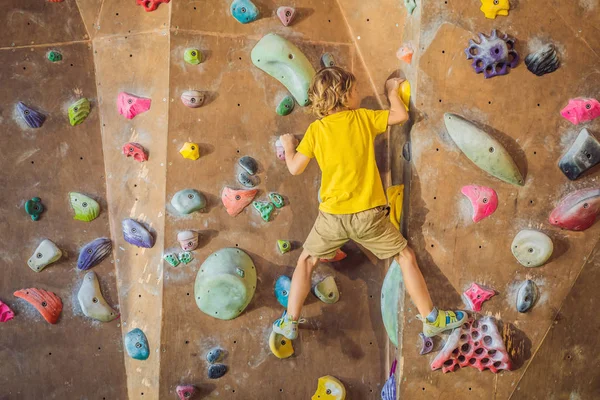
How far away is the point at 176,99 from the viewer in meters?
3.20

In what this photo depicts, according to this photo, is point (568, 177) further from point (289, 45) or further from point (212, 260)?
point (212, 260)

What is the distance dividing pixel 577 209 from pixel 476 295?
1.96 ft

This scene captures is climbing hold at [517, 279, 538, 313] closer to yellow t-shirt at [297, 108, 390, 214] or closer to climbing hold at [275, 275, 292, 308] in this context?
yellow t-shirt at [297, 108, 390, 214]

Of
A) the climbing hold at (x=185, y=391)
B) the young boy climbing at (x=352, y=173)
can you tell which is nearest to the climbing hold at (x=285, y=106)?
the young boy climbing at (x=352, y=173)

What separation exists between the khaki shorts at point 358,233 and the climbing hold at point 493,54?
2.52 ft

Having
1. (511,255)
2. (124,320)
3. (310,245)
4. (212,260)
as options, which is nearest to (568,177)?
(511,255)

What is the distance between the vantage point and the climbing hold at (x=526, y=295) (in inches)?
122

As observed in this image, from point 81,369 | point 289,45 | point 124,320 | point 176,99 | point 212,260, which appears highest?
point 289,45

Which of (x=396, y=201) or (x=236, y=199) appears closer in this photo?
(x=396, y=201)

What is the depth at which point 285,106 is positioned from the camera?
323 cm

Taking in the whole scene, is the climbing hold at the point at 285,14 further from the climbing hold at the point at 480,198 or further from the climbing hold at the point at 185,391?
the climbing hold at the point at 185,391

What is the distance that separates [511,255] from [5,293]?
246 centimetres

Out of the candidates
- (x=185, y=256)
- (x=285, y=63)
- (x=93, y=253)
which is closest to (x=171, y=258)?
(x=185, y=256)

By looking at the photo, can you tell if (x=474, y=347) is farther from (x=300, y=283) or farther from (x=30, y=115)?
(x=30, y=115)
